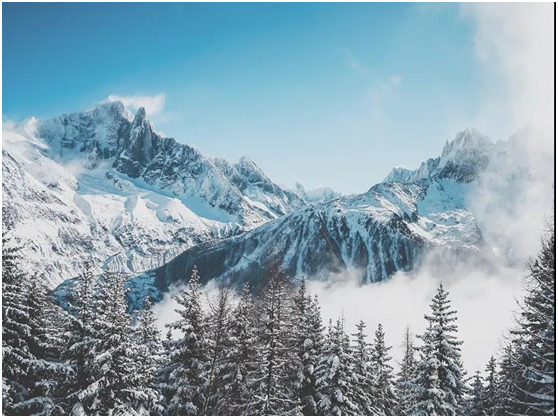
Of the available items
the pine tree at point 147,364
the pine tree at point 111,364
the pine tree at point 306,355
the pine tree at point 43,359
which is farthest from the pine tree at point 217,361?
the pine tree at point 43,359

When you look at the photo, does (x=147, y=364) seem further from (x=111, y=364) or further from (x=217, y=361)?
(x=111, y=364)

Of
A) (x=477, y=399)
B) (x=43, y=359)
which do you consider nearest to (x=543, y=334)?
(x=43, y=359)

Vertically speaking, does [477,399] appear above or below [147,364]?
below

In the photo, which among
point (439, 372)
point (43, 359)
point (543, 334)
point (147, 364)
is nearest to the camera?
point (543, 334)

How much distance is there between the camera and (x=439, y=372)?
3031cm

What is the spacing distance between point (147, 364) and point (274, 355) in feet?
26.4

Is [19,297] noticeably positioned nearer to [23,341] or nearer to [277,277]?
[23,341]

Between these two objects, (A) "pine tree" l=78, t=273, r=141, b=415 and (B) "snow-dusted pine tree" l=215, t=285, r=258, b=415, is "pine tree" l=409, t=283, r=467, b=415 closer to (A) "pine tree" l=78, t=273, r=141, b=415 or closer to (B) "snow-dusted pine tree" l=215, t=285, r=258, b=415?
(B) "snow-dusted pine tree" l=215, t=285, r=258, b=415

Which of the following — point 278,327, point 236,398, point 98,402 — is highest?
point 278,327

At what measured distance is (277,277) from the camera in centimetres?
3281

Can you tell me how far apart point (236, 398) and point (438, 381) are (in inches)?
515

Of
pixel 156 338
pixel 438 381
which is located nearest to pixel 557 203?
pixel 438 381

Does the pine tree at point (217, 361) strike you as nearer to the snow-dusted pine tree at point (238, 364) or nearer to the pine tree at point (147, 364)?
the snow-dusted pine tree at point (238, 364)

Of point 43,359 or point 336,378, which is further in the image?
point 336,378
